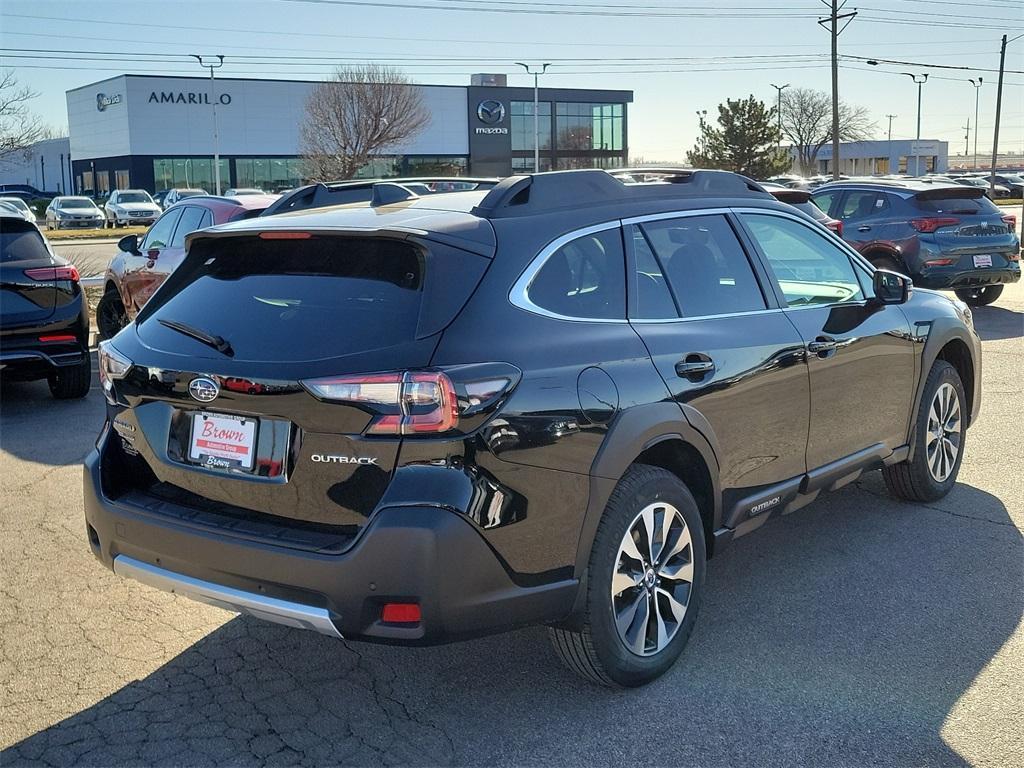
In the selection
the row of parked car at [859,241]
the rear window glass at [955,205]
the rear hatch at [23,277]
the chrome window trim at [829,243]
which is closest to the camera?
the chrome window trim at [829,243]

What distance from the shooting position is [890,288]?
→ 5336 millimetres

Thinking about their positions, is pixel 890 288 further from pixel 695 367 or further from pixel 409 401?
pixel 409 401

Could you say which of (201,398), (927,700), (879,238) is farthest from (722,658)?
(879,238)

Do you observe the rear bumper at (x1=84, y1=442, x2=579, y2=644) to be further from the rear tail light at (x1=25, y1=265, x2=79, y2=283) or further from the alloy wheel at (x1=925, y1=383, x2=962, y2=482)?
the rear tail light at (x1=25, y1=265, x2=79, y2=283)

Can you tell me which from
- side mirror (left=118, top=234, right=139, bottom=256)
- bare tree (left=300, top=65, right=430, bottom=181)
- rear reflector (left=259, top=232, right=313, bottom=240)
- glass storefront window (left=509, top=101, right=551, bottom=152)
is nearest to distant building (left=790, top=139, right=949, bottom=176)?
glass storefront window (left=509, top=101, right=551, bottom=152)

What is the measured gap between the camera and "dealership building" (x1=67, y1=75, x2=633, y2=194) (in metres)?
67.6

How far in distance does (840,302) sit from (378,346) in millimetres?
2754

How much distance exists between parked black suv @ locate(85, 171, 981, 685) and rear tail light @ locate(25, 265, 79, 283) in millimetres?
5203

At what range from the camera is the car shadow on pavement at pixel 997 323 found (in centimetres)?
1227

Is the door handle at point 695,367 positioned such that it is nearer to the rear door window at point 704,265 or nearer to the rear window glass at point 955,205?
the rear door window at point 704,265

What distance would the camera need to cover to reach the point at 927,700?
145 inches

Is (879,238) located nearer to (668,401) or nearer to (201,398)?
(668,401)

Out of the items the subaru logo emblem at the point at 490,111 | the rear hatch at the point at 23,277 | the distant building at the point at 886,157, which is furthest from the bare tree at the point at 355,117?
the distant building at the point at 886,157

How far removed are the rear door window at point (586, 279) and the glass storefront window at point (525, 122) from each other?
3035 inches
